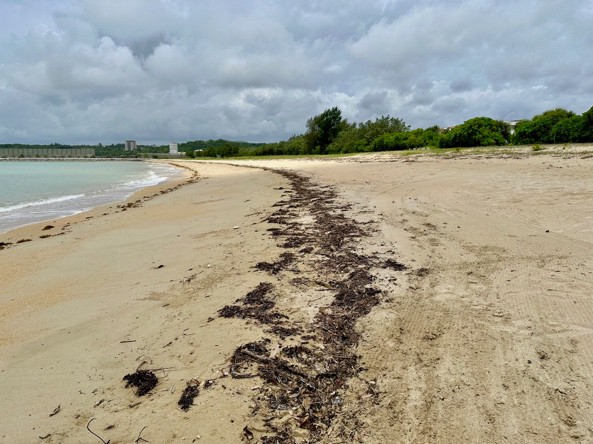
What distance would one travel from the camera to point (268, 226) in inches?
310

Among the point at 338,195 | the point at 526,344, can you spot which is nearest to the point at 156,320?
the point at 526,344

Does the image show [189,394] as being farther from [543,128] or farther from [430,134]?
[430,134]

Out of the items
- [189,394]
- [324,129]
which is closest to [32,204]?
[189,394]

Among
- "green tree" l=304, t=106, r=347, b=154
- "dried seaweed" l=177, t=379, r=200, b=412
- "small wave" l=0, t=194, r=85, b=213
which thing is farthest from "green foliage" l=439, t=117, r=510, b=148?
"green tree" l=304, t=106, r=347, b=154

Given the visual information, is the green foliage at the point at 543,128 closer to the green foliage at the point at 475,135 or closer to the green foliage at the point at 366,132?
the green foliage at the point at 475,135

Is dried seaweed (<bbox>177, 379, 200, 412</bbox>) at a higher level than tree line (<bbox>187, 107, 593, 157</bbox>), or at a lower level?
lower

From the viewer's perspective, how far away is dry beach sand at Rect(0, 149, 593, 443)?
236cm

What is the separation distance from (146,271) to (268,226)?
108 inches

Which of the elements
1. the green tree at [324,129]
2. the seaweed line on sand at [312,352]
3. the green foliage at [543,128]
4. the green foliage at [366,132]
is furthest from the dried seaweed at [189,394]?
the green tree at [324,129]

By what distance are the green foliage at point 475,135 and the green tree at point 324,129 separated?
130 ft

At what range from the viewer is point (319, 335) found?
3.30 metres

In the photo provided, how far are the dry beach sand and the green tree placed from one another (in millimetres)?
64695

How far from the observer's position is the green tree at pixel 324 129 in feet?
230

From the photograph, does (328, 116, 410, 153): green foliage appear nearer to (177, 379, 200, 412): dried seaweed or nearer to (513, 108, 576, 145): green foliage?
(513, 108, 576, 145): green foliage
